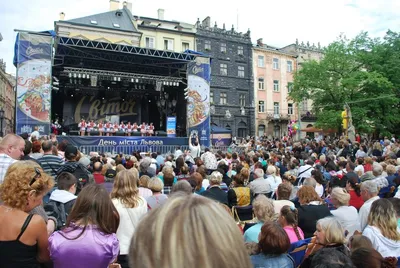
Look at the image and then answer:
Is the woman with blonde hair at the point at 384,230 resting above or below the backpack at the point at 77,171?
below

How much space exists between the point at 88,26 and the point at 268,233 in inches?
1206

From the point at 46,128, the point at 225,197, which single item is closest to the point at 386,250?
the point at 225,197

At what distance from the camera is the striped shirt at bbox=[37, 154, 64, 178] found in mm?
5109

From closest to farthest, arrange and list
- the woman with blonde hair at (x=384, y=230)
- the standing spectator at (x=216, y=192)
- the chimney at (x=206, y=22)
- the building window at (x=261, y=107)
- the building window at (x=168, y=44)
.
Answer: the woman with blonde hair at (x=384, y=230), the standing spectator at (x=216, y=192), the building window at (x=168, y=44), the chimney at (x=206, y=22), the building window at (x=261, y=107)

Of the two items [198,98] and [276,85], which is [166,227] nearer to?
[198,98]

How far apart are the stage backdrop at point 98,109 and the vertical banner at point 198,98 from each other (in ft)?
25.2

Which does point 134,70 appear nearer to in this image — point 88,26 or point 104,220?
point 88,26

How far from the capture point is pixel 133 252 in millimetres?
1150

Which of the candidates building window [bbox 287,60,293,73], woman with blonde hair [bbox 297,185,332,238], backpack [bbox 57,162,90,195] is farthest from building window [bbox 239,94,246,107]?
woman with blonde hair [bbox 297,185,332,238]

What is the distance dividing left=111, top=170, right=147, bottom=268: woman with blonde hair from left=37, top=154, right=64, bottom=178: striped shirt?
6.04 ft

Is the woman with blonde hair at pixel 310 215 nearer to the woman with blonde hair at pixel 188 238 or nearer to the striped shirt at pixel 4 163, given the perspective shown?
the woman with blonde hair at pixel 188 238

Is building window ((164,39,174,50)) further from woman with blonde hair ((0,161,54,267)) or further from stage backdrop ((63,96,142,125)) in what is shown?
woman with blonde hair ((0,161,54,267))

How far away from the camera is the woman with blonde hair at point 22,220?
2256 mm

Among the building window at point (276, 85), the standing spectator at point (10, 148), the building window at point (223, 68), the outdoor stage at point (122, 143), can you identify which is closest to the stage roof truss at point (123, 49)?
the outdoor stage at point (122, 143)
